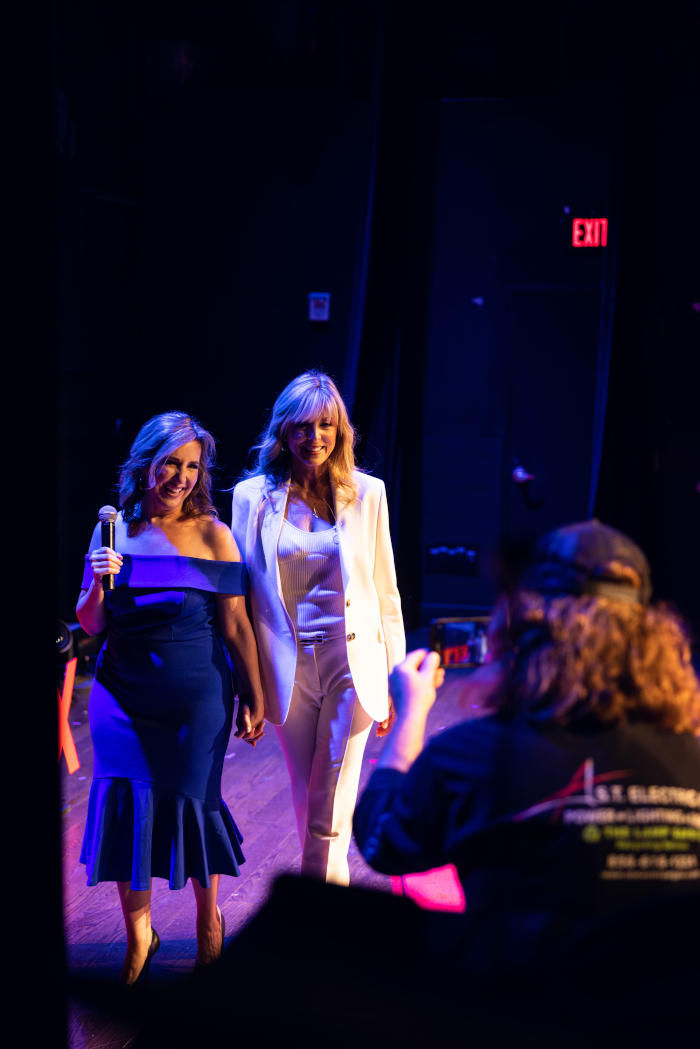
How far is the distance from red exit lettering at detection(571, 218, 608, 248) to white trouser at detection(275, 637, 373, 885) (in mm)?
4299

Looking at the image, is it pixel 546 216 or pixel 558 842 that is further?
pixel 546 216

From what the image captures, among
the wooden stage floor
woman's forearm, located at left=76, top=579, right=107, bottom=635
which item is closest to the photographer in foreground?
the wooden stage floor

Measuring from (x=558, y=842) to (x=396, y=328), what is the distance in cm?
487

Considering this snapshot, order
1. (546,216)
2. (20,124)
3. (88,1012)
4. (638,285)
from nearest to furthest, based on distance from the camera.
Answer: (20,124), (88,1012), (638,285), (546,216)

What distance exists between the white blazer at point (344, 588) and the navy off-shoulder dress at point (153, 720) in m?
0.12

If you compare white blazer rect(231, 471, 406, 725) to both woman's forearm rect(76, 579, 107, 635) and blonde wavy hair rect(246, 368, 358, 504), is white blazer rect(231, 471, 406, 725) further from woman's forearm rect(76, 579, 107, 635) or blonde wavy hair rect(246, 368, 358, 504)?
woman's forearm rect(76, 579, 107, 635)

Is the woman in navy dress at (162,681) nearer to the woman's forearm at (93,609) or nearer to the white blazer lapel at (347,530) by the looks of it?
the woman's forearm at (93,609)

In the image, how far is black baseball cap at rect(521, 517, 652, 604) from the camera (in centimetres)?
133

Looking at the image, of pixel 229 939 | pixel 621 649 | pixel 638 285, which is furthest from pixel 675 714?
pixel 638 285

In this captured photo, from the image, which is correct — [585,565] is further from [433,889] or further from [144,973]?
[433,889]

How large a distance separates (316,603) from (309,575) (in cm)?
7

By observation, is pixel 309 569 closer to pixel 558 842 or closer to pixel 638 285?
pixel 558 842

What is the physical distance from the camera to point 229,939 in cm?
270

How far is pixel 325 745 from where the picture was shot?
2.48 meters
